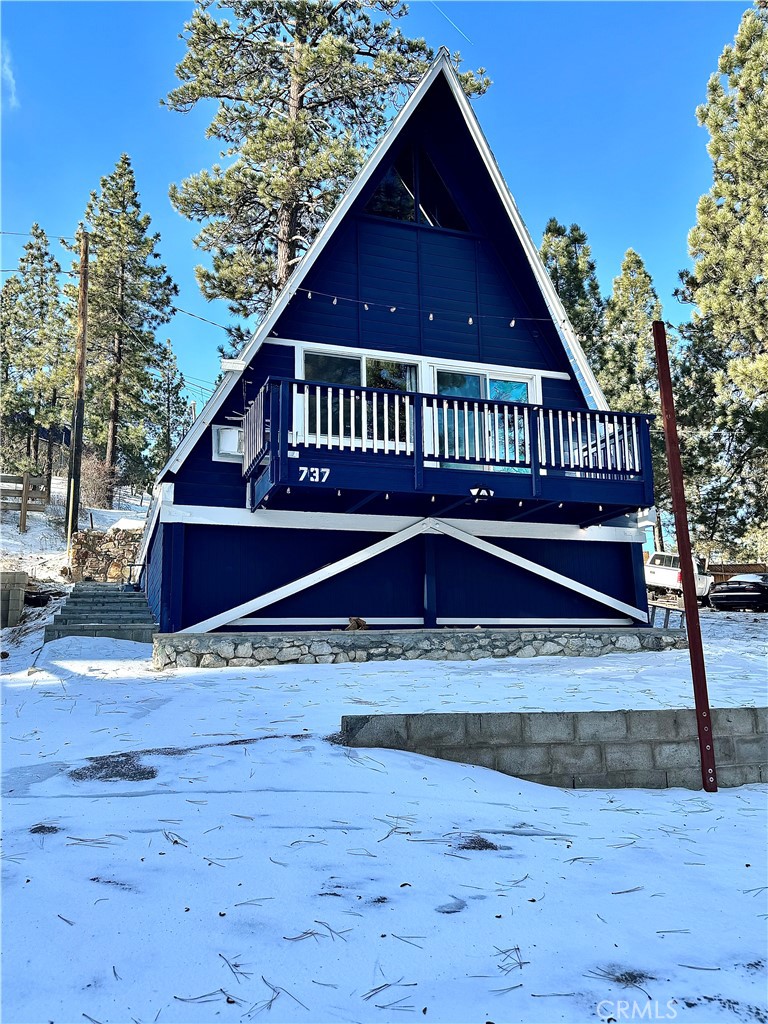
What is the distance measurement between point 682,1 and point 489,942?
55.9 ft

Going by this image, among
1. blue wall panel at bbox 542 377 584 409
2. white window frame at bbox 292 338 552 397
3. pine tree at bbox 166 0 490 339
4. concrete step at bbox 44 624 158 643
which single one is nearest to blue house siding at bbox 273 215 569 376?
white window frame at bbox 292 338 552 397

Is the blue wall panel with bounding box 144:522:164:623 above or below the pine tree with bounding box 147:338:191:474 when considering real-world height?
below

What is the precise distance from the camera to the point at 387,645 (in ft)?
34.0

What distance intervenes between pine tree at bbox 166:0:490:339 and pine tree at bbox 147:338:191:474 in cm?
1088

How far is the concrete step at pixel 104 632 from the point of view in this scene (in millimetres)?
10922

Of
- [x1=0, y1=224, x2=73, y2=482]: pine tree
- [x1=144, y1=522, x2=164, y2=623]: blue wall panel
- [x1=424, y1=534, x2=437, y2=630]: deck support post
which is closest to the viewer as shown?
[x1=144, y1=522, x2=164, y2=623]: blue wall panel

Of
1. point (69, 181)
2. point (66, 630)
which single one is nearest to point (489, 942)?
point (66, 630)

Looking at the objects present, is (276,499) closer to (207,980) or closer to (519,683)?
(519,683)

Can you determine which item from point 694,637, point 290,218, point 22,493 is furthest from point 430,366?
point 22,493

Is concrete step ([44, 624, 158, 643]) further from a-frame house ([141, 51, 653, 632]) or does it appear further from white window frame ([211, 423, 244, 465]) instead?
white window frame ([211, 423, 244, 465])

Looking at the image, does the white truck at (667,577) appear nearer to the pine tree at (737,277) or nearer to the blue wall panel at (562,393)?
the pine tree at (737,277)

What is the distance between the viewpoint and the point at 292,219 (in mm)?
22250

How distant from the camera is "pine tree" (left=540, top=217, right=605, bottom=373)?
33375 mm

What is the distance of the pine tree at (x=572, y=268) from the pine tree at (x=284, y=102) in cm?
1249
